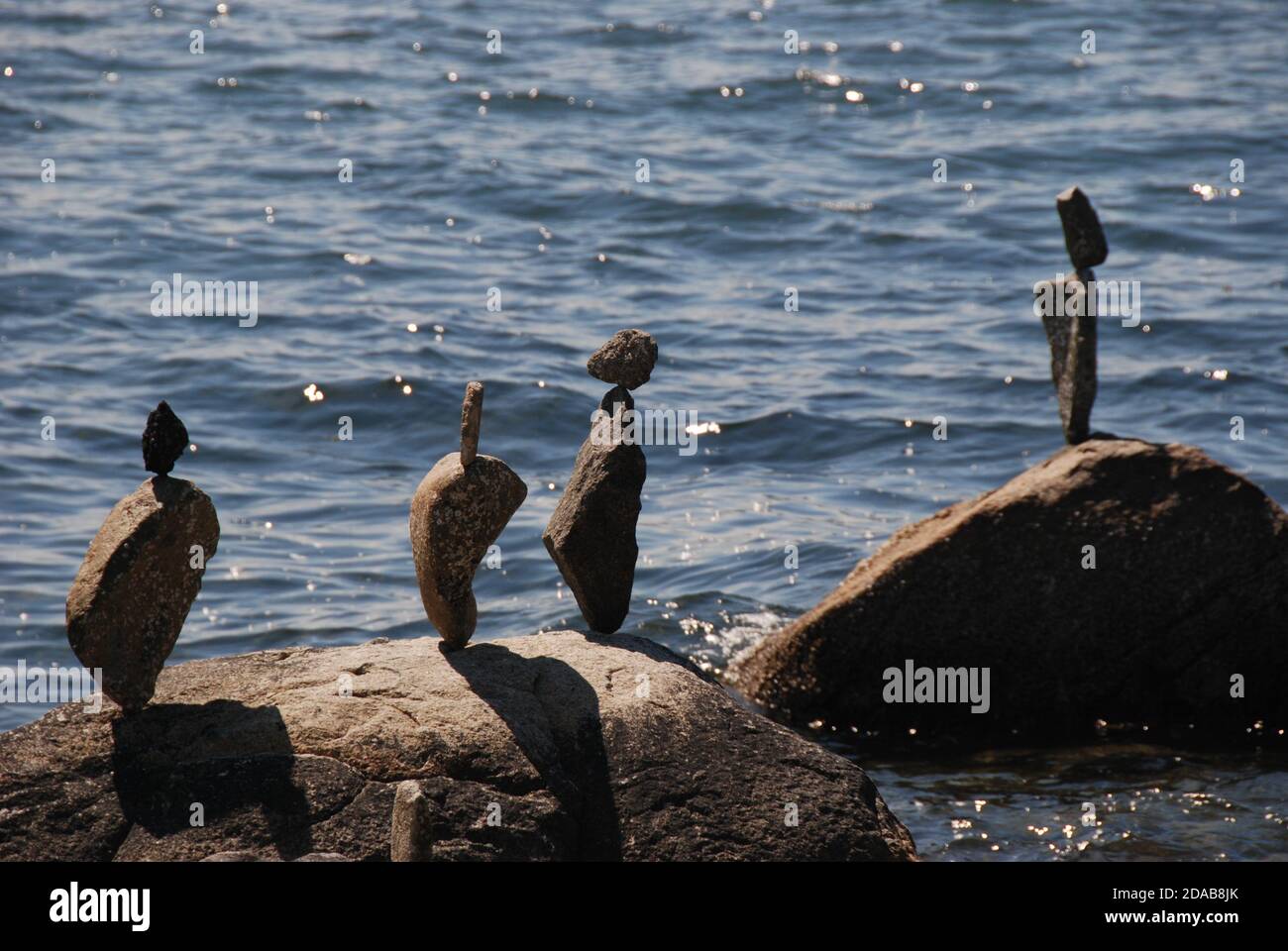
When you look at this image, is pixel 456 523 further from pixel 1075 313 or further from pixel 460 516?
pixel 1075 313

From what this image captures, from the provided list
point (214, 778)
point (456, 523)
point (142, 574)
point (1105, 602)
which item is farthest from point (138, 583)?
point (1105, 602)

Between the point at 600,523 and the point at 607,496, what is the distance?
0.43 ft

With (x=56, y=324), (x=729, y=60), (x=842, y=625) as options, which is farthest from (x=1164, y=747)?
(x=729, y=60)

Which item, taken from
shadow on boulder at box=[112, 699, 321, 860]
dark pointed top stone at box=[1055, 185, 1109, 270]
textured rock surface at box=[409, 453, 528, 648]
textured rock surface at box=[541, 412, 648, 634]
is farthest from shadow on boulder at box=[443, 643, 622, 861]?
dark pointed top stone at box=[1055, 185, 1109, 270]

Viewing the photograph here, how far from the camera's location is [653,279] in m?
19.7

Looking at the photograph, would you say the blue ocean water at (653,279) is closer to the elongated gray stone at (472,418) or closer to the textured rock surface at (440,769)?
the textured rock surface at (440,769)

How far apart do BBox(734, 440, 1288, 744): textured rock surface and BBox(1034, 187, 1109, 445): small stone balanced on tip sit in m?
0.30

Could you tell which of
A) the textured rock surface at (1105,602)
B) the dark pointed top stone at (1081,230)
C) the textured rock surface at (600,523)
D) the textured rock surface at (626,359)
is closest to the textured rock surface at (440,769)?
the textured rock surface at (600,523)

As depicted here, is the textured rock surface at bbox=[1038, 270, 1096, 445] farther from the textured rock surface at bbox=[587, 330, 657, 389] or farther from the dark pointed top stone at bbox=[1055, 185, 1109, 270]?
the textured rock surface at bbox=[587, 330, 657, 389]

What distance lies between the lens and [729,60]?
27.0 m

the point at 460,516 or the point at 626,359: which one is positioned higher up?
the point at 626,359

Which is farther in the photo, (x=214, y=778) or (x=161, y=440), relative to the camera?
(x=161, y=440)

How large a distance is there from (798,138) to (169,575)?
60.2 ft

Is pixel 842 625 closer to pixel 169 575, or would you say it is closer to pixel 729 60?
pixel 169 575
